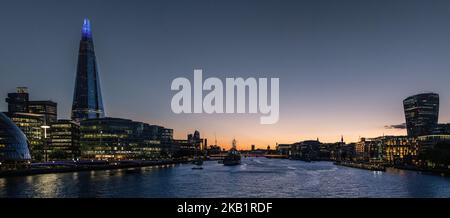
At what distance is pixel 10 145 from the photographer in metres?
114

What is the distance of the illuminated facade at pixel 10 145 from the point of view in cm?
11019

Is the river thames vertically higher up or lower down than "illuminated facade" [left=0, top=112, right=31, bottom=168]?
lower down

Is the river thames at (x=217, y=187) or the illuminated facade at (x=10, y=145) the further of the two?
the illuminated facade at (x=10, y=145)

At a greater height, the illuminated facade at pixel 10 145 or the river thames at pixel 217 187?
the illuminated facade at pixel 10 145

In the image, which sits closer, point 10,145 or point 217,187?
point 217,187

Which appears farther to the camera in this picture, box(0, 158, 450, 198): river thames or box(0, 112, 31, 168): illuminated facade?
box(0, 112, 31, 168): illuminated facade

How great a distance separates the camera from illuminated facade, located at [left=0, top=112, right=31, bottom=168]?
11019 centimetres

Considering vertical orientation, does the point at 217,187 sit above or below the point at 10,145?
below
